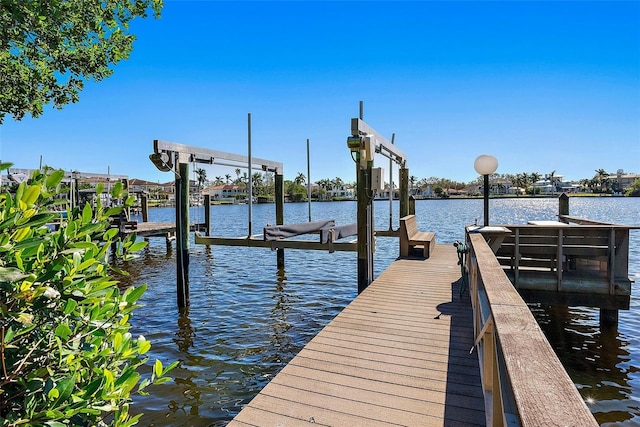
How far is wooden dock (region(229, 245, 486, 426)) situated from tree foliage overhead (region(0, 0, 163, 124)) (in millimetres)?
6302

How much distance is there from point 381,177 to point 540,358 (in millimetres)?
5555

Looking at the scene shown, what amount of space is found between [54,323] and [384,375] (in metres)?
2.55

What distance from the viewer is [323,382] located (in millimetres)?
3023

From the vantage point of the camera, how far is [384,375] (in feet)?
10.2

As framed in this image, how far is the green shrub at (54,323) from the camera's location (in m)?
1.06

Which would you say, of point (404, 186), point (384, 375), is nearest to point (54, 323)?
point (384, 375)

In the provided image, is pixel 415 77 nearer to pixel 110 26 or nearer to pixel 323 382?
pixel 110 26

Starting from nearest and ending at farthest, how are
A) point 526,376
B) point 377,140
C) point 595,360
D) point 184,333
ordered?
point 526,376, point 595,360, point 184,333, point 377,140

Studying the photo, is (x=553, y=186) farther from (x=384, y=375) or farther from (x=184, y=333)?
(x=384, y=375)

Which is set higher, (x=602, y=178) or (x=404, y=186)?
(x=602, y=178)

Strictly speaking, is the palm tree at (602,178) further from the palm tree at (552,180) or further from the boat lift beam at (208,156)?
the boat lift beam at (208,156)

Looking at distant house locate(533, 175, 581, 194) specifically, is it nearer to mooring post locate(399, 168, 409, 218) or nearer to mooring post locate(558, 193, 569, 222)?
mooring post locate(399, 168, 409, 218)

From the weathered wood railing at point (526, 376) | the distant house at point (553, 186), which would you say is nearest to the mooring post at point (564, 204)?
the weathered wood railing at point (526, 376)

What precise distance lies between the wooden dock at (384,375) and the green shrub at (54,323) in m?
1.57
